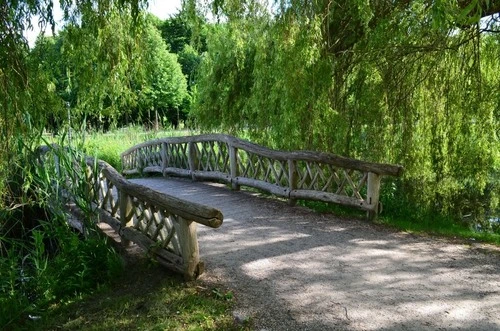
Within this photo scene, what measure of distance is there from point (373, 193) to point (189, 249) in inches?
132

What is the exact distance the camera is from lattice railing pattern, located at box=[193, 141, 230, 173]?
10773mm

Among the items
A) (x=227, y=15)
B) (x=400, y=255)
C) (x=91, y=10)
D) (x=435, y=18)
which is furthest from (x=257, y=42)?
(x=435, y=18)

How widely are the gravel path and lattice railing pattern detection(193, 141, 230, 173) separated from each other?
3.15 metres

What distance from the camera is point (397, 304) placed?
4.41 metres

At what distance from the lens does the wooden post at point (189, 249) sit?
5.00 meters

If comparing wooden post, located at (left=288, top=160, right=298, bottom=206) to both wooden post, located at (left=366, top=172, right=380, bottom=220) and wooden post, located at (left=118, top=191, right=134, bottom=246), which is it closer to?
wooden post, located at (left=366, top=172, right=380, bottom=220)

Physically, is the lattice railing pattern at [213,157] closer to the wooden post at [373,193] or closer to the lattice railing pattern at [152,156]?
the lattice railing pattern at [152,156]

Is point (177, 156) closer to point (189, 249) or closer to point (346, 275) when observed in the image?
point (189, 249)

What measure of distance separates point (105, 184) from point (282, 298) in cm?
396

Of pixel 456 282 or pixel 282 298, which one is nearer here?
pixel 282 298

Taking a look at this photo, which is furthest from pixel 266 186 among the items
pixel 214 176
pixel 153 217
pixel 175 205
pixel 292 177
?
pixel 175 205

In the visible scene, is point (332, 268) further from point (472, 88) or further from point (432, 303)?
point (472, 88)

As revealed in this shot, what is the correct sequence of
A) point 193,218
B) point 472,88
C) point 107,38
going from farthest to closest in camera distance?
point 472,88 → point 107,38 → point 193,218

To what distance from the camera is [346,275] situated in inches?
203
